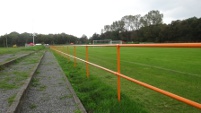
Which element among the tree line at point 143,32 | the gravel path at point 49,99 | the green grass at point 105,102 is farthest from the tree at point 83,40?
the green grass at point 105,102

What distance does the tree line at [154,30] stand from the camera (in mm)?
63266

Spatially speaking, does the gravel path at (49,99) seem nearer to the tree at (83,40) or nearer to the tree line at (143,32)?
the tree line at (143,32)

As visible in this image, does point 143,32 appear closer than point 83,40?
Yes

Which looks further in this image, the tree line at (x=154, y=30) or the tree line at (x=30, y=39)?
the tree line at (x=30, y=39)

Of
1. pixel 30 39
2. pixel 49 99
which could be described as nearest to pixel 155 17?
pixel 30 39

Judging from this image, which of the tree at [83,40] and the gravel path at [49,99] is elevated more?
the tree at [83,40]

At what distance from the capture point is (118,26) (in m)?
133

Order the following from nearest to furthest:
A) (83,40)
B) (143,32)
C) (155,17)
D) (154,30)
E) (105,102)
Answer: (105,102)
(154,30)
(143,32)
(155,17)
(83,40)

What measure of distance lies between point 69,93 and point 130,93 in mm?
1469

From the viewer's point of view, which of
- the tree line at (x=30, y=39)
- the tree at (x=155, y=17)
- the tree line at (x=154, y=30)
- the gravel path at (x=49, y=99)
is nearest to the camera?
the gravel path at (x=49, y=99)

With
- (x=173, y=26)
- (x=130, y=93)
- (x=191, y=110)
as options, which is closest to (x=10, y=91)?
(x=130, y=93)

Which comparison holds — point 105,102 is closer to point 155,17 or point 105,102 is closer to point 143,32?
point 143,32

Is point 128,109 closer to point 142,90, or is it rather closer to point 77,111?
point 77,111

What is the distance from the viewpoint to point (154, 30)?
8162cm
